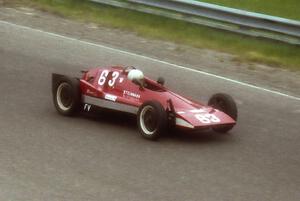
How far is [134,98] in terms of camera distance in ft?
26.9

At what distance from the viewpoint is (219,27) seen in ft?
Answer: 46.2

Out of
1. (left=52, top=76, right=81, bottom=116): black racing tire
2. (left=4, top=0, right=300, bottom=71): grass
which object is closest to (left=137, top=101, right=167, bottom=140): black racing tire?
(left=52, top=76, right=81, bottom=116): black racing tire

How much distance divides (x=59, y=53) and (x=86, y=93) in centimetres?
386

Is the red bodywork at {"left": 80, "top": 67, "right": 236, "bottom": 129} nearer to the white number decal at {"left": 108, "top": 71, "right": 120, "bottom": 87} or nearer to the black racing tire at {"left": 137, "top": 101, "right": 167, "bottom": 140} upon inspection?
the white number decal at {"left": 108, "top": 71, "right": 120, "bottom": 87}

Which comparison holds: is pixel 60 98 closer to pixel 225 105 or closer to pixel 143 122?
pixel 143 122

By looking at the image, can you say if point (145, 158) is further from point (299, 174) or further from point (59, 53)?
point (59, 53)

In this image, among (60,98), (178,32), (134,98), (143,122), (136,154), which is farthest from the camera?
(178,32)

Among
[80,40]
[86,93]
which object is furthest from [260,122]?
[80,40]

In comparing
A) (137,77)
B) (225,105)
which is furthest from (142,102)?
(225,105)

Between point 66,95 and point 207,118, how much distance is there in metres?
1.70

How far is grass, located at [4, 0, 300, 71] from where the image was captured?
12.9 m

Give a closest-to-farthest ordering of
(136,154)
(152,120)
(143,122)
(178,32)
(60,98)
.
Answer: (136,154) → (152,120) → (143,122) → (60,98) → (178,32)

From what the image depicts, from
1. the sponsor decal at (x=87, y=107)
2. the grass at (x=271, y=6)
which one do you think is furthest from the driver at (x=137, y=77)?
the grass at (x=271, y=6)

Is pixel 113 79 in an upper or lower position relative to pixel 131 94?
upper
